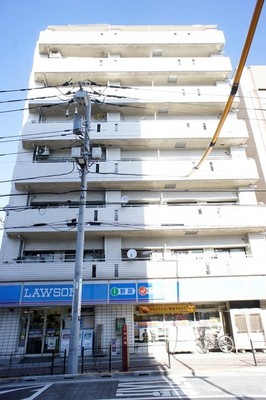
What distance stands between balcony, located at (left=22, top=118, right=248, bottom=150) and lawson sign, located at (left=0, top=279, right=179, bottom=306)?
32.0 ft

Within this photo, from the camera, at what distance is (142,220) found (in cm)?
1738

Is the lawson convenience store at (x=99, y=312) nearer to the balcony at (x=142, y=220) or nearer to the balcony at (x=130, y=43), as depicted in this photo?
the balcony at (x=142, y=220)

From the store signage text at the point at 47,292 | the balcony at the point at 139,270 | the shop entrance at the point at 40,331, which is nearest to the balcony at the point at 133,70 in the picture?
the balcony at the point at 139,270

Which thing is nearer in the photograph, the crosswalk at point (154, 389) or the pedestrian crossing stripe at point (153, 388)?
the crosswalk at point (154, 389)

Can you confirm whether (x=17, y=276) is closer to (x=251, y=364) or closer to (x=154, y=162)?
(x=154, y=162)

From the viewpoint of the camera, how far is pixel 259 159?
21.5m

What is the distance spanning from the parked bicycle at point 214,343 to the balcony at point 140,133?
1249 cm

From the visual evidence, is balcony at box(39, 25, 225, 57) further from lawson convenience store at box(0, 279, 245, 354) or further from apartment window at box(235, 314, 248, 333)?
apartment window at box(235, 314, 248, 333)

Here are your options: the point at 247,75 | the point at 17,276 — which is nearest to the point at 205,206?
the point at 17,276

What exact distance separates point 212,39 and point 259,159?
1075 centimetres

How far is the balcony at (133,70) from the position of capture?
2180cm

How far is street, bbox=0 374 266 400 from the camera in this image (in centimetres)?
711

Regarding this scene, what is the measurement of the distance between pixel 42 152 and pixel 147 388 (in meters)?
16.1

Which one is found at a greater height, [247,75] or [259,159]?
[247,75]
